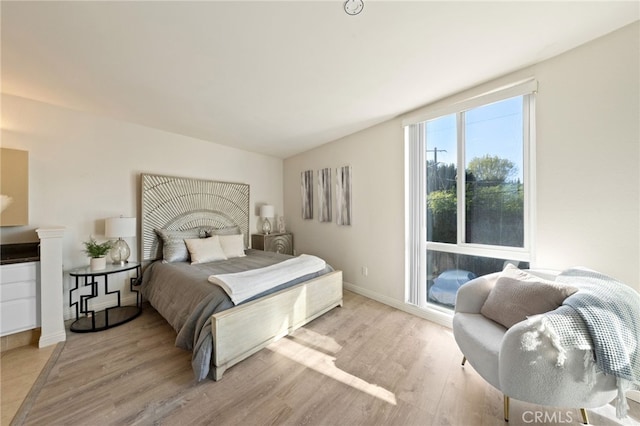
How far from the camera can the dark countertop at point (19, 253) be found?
1979 mm

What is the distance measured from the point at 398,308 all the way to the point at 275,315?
1.67m

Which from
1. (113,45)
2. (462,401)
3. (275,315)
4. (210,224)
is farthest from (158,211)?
(462,401)

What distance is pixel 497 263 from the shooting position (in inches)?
88.7

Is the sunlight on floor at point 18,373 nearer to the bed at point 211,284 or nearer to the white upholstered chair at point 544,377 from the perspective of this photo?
the bed at point 211,284

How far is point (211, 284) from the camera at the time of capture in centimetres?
203

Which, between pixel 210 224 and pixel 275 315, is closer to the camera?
pixel 275 315

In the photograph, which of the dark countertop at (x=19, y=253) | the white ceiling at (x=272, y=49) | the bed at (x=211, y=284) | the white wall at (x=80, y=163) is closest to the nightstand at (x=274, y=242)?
the bed at (x=211, y=284)

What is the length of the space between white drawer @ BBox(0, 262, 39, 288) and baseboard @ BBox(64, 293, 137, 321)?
0.72m

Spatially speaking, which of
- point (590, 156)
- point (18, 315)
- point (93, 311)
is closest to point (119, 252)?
point (93, 311)

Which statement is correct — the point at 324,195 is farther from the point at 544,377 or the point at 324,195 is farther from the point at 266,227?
the point at 544,377

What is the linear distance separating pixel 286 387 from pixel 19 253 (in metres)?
2.93

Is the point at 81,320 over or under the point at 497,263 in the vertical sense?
under

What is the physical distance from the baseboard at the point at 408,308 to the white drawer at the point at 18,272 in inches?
136

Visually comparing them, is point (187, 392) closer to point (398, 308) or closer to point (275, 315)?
point (275, 315)
